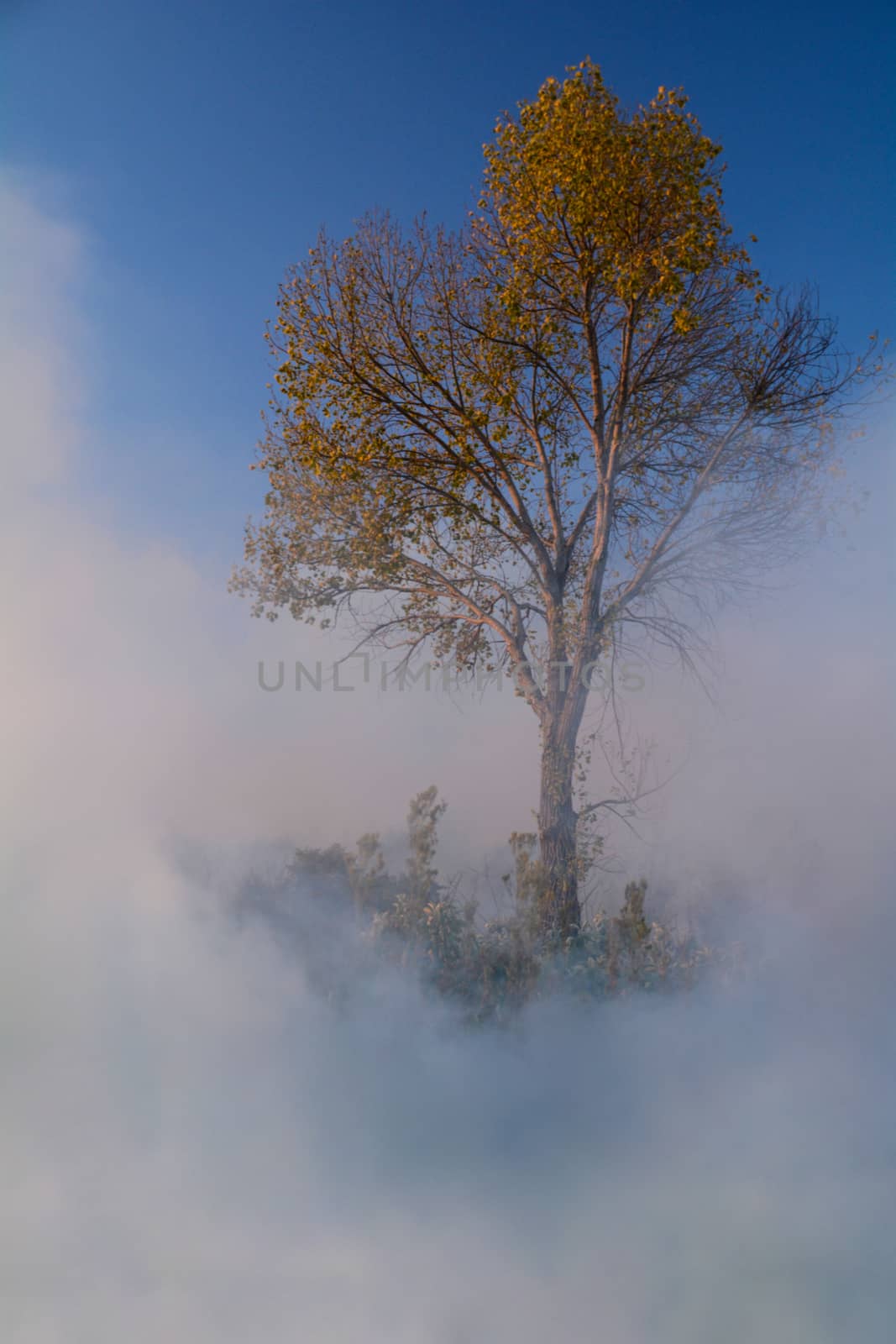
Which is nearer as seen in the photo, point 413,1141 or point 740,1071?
point 413,1141

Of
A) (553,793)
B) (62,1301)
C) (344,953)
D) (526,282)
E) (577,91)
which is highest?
(577,91)

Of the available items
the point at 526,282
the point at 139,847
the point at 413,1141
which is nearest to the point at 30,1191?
the point at 413,1141

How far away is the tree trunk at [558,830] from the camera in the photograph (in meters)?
8.73

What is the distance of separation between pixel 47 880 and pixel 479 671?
503cm

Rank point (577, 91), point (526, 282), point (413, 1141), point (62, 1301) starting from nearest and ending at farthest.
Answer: point (62, 1301) → point (413, 1141) → point (577, 91) → point (526, 282)

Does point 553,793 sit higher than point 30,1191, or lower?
higher

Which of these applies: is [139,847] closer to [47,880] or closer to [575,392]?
[47,880]

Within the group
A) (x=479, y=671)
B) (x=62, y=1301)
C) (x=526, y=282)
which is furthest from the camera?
(x=479, y=671)

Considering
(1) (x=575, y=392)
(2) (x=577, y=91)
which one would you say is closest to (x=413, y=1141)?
(1) (x=575, y=392)

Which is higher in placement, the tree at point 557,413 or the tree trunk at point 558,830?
the tree at point 557,413

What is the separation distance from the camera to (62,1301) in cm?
452

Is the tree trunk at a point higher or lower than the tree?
lower

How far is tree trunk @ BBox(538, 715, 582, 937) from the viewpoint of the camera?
8734 millimetres

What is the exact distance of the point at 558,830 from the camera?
8.93 metres
